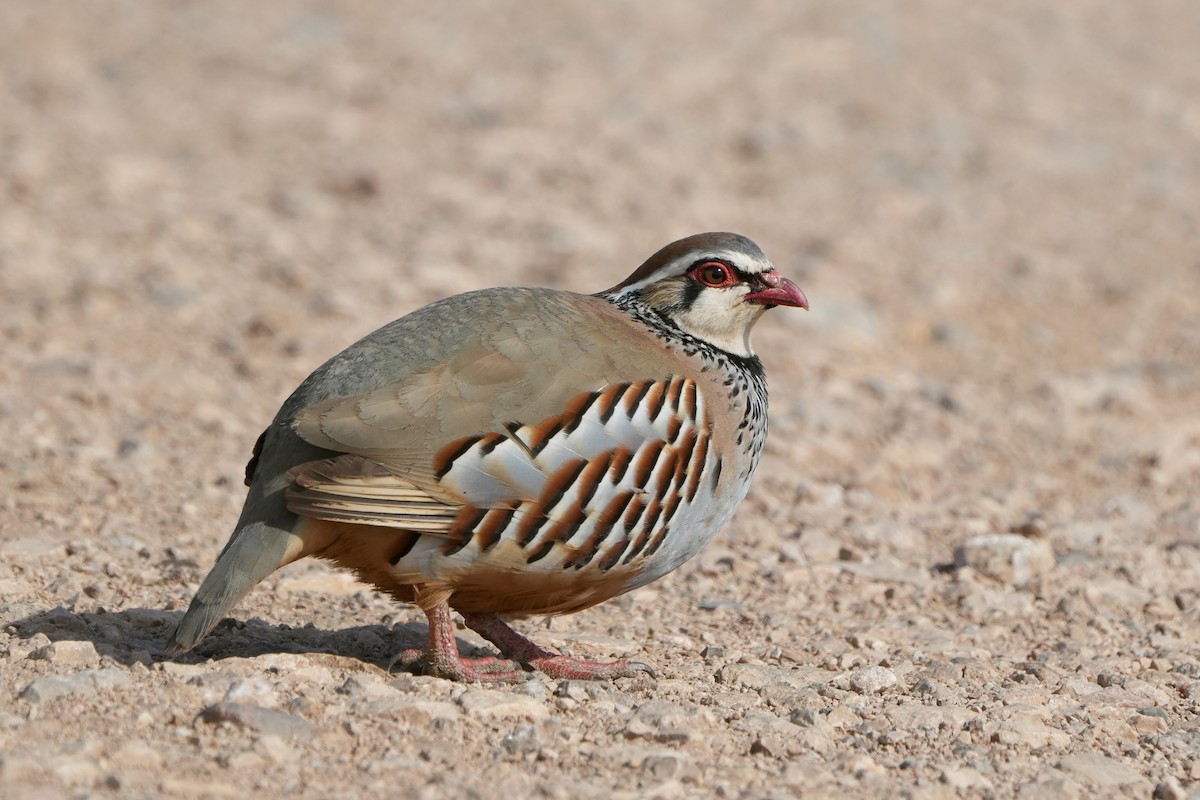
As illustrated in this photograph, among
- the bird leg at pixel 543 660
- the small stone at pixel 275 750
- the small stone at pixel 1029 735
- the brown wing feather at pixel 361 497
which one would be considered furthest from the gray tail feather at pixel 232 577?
the small stone at pixel 1029 735

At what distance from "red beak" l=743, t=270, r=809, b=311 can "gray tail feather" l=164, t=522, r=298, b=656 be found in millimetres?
1919

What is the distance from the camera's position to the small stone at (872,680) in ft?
16.9

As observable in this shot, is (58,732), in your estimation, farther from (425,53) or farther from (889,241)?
(425,53)

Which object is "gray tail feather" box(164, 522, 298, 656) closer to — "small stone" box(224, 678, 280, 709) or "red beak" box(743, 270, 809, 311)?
"small stone" box(224, 678, 280, 709)

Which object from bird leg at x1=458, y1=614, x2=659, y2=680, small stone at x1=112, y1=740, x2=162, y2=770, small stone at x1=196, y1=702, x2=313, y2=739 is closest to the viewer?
small stone at x1=112, y1=740, x2=162, y2=770

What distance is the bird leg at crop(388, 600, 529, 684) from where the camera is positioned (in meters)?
4.87

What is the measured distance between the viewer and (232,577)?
14.8 feet

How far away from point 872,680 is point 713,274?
1481mm

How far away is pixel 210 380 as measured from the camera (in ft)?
26.7

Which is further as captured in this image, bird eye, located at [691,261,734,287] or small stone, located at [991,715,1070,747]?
bird eye, located at [691,261,734,287]

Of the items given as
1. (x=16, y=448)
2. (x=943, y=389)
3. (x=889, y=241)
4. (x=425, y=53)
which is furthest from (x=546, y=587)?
(x=425, y=53)

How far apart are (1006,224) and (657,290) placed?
6.27 meters

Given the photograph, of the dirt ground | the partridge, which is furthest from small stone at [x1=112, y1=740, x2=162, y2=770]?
the partridge

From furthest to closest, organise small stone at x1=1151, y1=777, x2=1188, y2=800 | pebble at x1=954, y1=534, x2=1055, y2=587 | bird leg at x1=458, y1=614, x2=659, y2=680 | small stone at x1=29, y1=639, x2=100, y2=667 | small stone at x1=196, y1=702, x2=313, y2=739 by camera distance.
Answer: pebble at x1=954, y1=534, x2=1055, y2=587, bird leg at x1=458, y1=614, x2=659, y2=680, small stone at x1=29, y1=639, x2=100, y2=667, small stone at x1=1151, y1=777, x2=1188, y2=800, small stone at x1=196, y1=702, x2=313, y2=739
